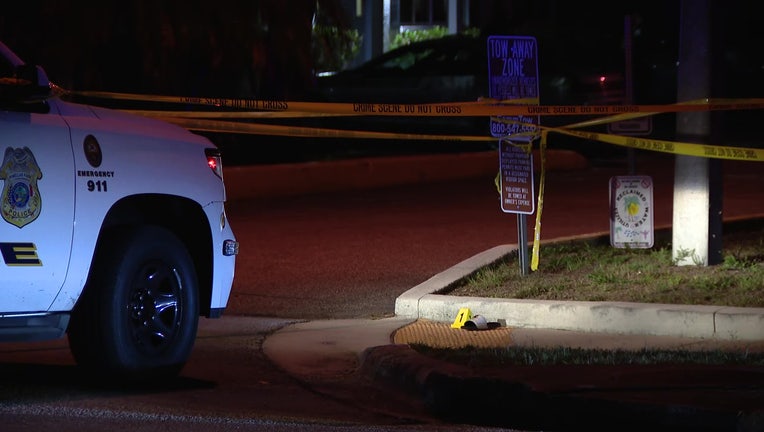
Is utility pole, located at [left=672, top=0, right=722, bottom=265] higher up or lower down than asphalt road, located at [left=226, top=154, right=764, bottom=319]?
higher up

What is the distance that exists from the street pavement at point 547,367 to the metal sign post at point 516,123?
58 cm

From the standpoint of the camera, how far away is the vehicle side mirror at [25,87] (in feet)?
21.8

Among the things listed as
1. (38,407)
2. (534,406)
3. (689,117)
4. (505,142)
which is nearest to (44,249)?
(38,407)

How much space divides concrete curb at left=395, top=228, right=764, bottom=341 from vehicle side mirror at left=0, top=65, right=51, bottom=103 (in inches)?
145

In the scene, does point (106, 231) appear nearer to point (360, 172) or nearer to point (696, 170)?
point (696, 170)

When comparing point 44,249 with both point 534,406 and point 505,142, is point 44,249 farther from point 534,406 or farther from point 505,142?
point 505,142

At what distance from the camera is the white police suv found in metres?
6.64

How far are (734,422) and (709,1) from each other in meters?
5.01

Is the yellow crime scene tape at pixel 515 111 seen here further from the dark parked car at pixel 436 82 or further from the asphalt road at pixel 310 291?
the dark parked car at pixel 436 82

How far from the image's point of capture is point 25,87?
665 centimetres

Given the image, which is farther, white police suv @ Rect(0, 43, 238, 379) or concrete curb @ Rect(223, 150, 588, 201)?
concrete curb @ Rect(223, 150, 588, 201)

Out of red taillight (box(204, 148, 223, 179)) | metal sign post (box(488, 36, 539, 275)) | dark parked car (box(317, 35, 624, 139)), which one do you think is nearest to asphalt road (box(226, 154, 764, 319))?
metal sign post (box(488, 36, 539, 275))

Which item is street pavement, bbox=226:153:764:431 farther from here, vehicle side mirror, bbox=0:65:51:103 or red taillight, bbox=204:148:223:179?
vehicle side mirror, bbox=0:65:51:103

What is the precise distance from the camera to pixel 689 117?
34.9 feet
